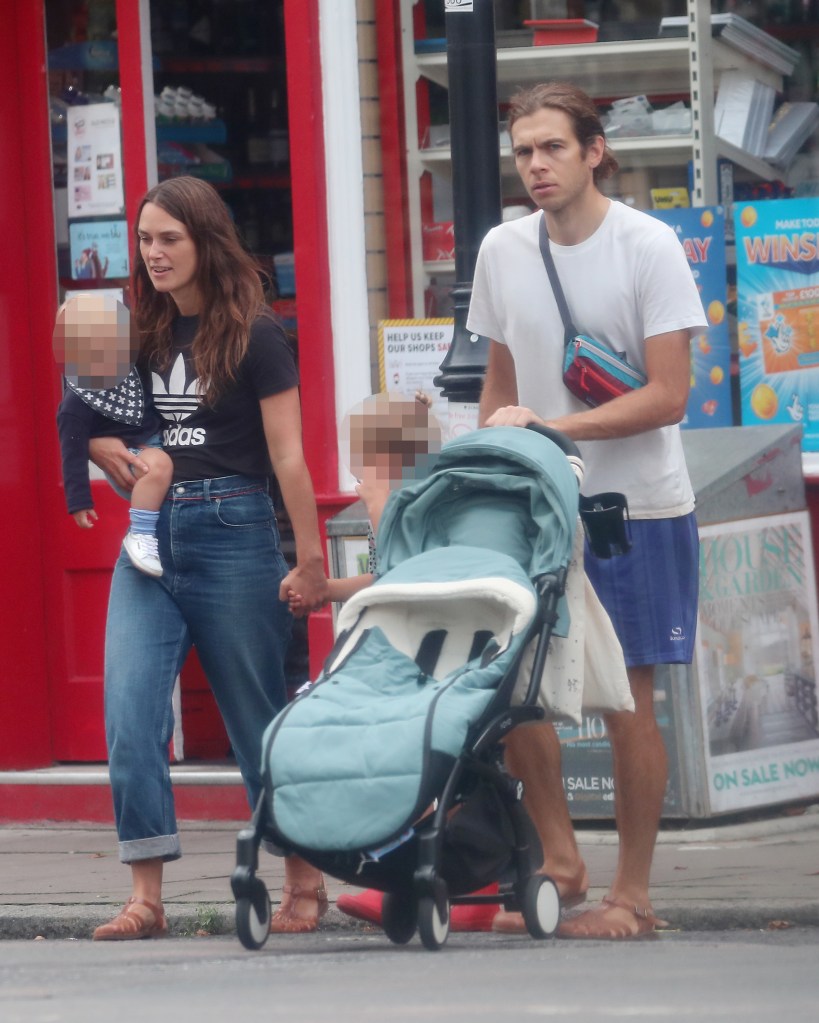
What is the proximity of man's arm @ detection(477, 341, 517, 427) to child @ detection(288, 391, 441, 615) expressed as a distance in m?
0.39

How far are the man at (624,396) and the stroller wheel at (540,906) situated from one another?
259 millimetres

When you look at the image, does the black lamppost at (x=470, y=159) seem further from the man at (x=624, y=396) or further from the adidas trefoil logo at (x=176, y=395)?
the adidas trefoil logo at (x=176, y=395)

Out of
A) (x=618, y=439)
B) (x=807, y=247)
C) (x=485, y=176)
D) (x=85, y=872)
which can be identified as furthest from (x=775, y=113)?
(x=85, y=872)

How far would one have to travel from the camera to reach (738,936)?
18.2ft

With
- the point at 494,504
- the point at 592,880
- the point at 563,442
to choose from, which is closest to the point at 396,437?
the point at 494,504

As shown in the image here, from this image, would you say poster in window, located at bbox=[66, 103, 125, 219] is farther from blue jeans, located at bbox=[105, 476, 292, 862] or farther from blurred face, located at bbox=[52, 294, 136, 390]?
blue jeans, located at bbox=[105, 476, 292, 862]

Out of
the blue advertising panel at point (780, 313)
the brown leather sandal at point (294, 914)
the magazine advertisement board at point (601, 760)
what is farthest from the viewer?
the blue advertising panel at point (780, 313)

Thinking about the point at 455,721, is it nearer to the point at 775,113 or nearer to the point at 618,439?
the point at 618,439

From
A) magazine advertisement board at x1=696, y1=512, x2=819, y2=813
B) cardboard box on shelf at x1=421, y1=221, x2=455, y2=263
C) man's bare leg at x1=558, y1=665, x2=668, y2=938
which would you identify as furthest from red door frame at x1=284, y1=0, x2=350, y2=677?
man's bare leg at x1=558, y1=665, x2=668, y2=938

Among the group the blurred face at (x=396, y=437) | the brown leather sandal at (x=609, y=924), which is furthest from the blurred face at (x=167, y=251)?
the brown leather sandal at (x=609, y=924)

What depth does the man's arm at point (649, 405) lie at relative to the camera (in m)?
5.32

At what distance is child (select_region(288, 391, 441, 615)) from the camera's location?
17.6 feet

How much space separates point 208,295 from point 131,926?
1.68 metres

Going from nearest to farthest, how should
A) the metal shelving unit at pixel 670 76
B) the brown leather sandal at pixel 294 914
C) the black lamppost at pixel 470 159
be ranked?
1. the brown leather sandal at pixel 294 914
2. the black lamppost at pixel 470 159
3. the metal shelving unit at pixel 670 76
